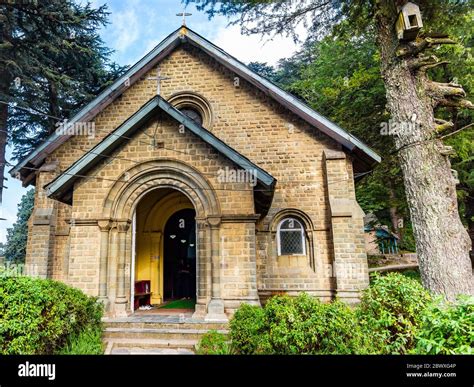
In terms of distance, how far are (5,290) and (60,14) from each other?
1516 centimetres

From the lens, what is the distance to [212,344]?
641cm

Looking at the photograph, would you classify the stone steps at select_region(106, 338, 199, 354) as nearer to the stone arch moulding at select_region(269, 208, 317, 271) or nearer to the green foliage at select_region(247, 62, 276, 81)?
the stone arch moulding at select_region(269, 208, 317, 271)

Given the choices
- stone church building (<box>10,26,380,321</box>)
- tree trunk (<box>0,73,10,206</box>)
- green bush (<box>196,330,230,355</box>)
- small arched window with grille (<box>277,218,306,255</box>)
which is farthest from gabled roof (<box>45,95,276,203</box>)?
tree trunk (<box>0,73,10,206</box>)

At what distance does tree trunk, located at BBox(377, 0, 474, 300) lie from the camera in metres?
6.57

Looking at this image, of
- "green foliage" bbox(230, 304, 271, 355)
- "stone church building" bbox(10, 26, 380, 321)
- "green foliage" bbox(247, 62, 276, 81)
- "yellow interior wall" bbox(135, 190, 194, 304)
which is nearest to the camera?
"green foliage" bbox(230, 304, 271, 355)

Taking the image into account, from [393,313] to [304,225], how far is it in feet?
20.4

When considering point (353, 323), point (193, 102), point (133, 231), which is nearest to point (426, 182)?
point (353, 323)

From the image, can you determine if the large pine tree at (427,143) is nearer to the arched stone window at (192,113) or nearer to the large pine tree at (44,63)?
the arched stone window at (192,113)

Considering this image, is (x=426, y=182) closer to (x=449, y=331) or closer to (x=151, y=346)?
(x=449, y=331)

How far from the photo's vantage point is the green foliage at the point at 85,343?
5.98 meters

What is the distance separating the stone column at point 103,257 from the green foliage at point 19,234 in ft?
66.2

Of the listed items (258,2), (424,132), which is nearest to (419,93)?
(424,132)

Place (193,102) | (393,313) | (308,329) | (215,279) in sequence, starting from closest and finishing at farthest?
1. (308,329)
2. (393,313)
3. (215,279)
4. (193,102)

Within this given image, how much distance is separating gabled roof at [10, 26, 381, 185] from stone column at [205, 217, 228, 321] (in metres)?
5.33
